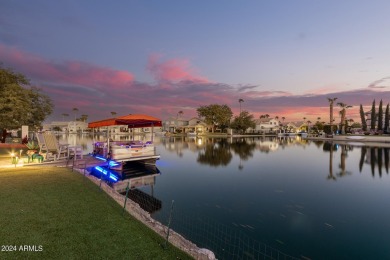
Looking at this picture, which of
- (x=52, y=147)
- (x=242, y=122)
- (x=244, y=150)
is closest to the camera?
(x=52, y=147)

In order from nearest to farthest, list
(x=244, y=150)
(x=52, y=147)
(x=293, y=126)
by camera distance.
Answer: (x=52, y=147), (x=244, y=150), (x=293, y=126)

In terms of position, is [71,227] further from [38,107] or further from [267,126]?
[267,126]

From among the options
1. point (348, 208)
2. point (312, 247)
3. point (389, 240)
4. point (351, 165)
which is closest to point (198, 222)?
point (312, 247)

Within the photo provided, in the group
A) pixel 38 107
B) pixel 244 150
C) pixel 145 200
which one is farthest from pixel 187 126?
pixel 145 200

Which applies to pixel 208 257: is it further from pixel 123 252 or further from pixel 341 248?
pixel 341 248

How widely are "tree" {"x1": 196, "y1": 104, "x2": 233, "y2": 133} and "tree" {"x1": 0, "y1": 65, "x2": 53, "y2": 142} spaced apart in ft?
252

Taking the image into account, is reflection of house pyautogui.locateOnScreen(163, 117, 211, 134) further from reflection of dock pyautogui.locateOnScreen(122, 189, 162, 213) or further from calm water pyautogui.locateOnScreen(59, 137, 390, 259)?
reflection of dock pyautogui.locateOnScreen(122, 189, 162, 213)

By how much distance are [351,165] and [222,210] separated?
764 inches

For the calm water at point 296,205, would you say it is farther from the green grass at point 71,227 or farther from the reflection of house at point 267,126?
the reflection of house at point 267,126

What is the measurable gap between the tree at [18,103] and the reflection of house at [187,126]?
82477 millimetres

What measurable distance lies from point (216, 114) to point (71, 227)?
9908cm

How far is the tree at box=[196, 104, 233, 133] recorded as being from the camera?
10325 cm

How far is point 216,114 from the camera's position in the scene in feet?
339

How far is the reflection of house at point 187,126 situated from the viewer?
366 feet
